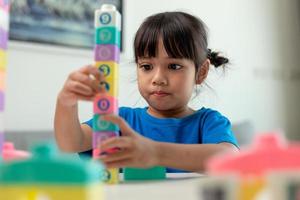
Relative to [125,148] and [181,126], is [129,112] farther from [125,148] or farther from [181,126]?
[125,148]

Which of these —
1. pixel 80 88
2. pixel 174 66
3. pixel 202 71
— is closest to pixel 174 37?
pixel 174 66

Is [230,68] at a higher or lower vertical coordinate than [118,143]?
higher

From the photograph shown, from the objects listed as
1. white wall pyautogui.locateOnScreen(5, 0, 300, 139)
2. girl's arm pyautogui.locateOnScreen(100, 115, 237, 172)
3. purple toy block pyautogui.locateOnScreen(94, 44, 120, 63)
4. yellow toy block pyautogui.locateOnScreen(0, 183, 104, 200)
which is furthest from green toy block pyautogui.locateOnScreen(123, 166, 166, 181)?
white wall pyautogui.locateOnScreen(5, 0, 300, 139)

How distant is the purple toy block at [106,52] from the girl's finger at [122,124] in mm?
59

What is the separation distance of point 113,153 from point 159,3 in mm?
1723

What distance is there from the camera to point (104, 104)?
1.49 feet

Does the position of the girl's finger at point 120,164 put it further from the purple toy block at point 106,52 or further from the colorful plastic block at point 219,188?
the colorful plastic block at point 219,188

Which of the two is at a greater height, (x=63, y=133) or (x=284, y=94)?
(x=284, y=94)

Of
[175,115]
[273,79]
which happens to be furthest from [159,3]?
[175,115]

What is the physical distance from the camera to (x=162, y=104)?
896 mm

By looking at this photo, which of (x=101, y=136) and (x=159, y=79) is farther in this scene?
(x=159, y=79)

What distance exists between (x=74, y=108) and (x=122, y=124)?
0.75 feet

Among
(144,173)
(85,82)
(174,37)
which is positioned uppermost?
(174,37)

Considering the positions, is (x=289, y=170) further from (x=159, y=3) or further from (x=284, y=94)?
(x=284, y=94)
